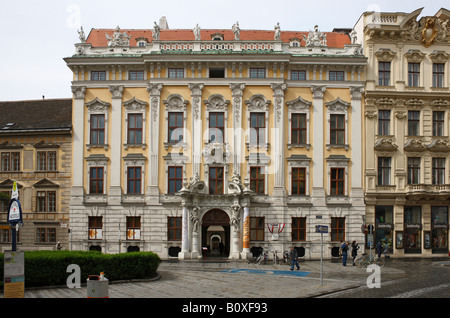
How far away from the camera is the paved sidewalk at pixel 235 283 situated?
83.9 ft

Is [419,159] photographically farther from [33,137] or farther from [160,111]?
[33,137]

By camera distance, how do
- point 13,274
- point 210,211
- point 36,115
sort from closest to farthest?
point 13,274
point 210,211
point 36,115

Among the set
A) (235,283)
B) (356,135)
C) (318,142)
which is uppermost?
(356,135)

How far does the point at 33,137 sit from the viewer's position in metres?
49.8

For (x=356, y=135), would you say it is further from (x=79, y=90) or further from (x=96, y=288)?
(x=96, y=288)

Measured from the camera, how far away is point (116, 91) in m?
48.2

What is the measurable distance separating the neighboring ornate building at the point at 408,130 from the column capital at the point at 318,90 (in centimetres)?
384

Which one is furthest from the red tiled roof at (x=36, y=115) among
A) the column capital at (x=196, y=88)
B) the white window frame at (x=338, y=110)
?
the white window frame at (x=338, y=110)

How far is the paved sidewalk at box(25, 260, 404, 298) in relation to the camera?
2558cm

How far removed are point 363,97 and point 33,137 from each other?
29887mm

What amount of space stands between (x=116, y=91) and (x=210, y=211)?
13.4 meters

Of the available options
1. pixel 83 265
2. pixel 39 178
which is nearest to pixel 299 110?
pixel 39 178

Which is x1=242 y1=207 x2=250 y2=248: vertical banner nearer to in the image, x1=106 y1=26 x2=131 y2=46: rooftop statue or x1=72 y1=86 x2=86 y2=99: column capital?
x1=72 y1=86 x2=86 y2=99: column capital
